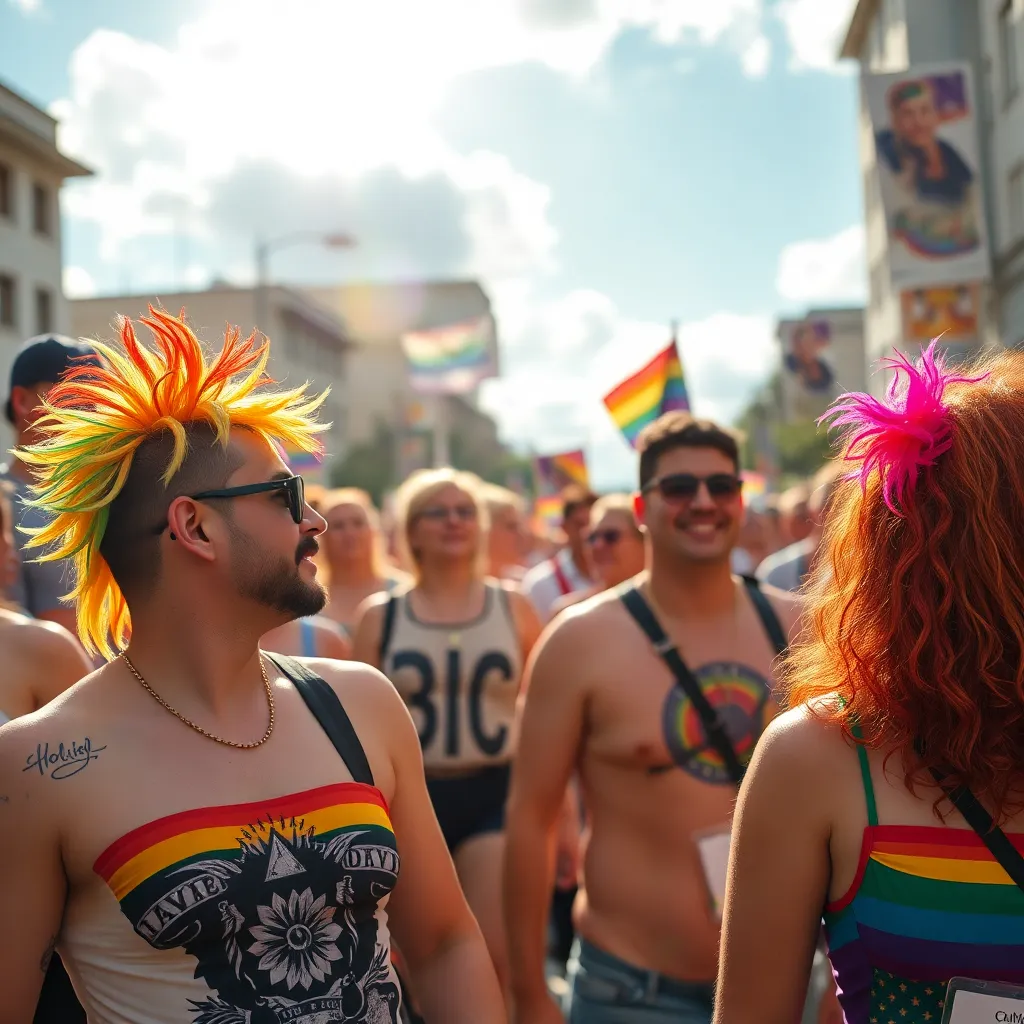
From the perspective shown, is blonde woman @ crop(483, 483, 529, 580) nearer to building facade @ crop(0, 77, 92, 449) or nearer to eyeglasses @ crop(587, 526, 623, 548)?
eyeglasses @ crop(587, 526, 623, 548)

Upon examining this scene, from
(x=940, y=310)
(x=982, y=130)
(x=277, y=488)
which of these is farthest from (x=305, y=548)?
(x=982, y=130)

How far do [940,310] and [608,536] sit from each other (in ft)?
44.4

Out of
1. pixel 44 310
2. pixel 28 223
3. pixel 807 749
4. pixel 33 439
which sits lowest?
pixel 807 749

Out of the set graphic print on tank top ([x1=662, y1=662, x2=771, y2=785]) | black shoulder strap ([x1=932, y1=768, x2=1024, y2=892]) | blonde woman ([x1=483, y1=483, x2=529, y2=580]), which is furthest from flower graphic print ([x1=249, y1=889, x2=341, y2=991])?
blonde woman ([x1=483, y1=483, x2=529, y2=580])

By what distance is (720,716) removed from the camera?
348 centimetres

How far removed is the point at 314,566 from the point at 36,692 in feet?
3.40

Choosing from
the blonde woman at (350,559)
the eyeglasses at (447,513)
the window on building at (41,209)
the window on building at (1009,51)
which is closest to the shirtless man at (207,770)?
the eyeglasses at (447,513)

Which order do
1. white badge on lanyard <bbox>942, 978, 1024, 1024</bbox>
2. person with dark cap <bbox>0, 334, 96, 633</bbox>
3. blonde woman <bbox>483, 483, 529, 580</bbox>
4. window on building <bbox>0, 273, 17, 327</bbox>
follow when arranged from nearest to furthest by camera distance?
white badge on lanyard <bbox>942, 978, 1024, 1024</bbox>, person with dark cap <bbox>0, 334, 96, 633</bbox>, blonde woman <bbox>483, 483, 529, 580</bbox>, window on building <bbox>0, 273, 17, 327</bbox>

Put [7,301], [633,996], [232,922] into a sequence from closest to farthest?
1. [232,922]
2. [633,996]
3. [7,301]

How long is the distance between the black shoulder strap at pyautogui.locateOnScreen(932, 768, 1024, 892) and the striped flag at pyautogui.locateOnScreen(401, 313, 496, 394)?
58.8 ft

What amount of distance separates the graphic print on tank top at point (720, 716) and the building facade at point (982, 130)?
35.5 feet

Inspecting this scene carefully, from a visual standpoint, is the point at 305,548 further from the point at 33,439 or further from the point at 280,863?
the point at 33,439

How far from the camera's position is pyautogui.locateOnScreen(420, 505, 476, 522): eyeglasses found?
5957 millimetres

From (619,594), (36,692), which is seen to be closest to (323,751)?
(36,692)
